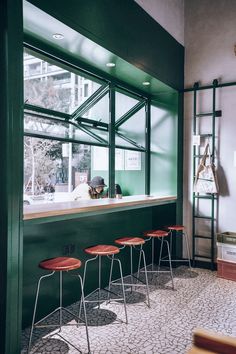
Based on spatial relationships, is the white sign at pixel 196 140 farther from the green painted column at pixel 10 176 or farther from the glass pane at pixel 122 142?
the green painted column at pixel 10 176

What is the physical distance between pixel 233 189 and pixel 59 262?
301 centimetres

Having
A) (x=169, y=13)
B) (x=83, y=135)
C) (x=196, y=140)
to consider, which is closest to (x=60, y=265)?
(x=83, y=135)

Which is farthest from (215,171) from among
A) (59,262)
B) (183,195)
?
(59,262)

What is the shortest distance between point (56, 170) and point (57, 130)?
0.45 meters

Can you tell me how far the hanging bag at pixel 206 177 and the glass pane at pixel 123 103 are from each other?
4.35ft

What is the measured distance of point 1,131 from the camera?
2.28m

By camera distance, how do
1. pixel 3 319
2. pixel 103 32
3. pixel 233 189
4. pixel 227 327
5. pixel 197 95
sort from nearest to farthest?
pixel 3 319, pixel 227 327, pixel 103 32, pixel 233 189, pixel 197 95

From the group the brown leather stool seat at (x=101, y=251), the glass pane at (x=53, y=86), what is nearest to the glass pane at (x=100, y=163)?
the glass pane at (x=53, y=86)

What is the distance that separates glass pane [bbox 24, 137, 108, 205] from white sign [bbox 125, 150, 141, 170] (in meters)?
0.81

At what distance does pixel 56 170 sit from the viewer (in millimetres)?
3639

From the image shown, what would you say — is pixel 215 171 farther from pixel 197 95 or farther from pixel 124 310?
pixel 124 310

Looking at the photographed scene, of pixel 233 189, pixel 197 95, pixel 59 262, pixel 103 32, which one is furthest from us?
pixel 197 95

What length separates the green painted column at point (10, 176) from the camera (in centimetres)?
224

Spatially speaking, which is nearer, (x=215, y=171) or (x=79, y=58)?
(x=79, y=58)
